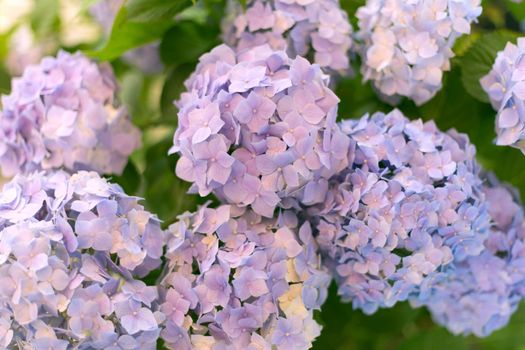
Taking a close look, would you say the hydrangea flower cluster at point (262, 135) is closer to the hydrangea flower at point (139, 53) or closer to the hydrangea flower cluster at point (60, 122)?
the hydrangea flower cluster at point (60, 122)

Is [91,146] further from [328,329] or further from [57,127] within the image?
[328,329]

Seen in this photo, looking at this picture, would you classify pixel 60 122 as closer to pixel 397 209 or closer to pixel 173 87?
pixel 173 87

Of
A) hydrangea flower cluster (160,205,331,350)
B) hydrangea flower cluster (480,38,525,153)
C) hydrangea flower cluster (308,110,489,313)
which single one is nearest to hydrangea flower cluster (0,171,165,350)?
hydrangea flower cluster (160,205,331,350)

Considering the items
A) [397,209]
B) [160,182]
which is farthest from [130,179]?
[397,209]

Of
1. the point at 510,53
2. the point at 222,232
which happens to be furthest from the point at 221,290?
the point at 510,53

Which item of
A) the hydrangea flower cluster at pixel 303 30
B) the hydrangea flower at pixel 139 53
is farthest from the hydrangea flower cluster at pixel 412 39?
the hydrangea flower at pixel 139 53
